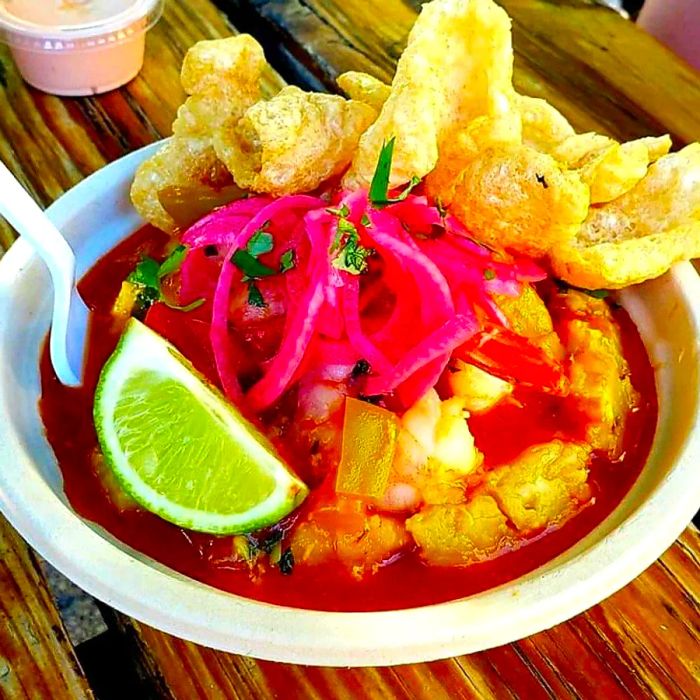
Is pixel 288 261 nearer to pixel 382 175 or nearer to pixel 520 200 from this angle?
pixel 382 175

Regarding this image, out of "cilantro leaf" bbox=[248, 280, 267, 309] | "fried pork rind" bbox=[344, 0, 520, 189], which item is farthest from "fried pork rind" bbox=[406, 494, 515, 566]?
"fried pork rind" bbox=[344, 0, 520, 189]

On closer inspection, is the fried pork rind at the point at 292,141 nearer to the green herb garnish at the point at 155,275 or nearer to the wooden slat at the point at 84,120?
the green herb garnish at the point at 155,275

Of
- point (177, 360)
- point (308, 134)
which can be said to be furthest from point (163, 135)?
point (177, 360)

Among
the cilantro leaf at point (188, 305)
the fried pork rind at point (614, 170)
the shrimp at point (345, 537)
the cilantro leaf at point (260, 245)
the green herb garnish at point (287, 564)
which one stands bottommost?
the green herb garnish at point (287, 564)

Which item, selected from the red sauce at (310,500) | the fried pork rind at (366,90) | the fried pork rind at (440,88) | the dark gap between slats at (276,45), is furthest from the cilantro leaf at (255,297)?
the dark gap between slats at (276,45)

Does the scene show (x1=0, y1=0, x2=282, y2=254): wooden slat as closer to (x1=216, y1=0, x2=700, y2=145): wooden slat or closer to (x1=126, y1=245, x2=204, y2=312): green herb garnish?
(x1=216, y1=0, x2=700, y2=145): wooden slat

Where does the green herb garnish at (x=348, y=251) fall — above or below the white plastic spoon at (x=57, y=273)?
above
